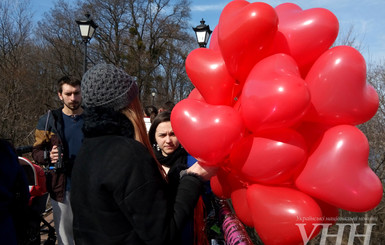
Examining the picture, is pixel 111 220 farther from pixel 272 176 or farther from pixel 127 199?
pixel 272 176

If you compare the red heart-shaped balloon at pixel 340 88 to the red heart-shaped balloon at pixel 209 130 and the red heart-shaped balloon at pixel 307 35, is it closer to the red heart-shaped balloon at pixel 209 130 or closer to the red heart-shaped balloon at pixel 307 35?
the red heart-shaped balloon at pixel 307 35

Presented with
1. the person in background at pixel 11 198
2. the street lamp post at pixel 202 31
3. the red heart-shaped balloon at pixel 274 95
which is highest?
the street lamp post at pixel 202 31

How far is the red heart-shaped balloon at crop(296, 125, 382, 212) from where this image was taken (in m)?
1.26

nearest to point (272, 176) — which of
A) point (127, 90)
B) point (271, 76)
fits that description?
point (271, 76)

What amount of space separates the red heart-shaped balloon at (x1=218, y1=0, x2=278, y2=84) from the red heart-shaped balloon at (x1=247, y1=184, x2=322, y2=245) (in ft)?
1.93

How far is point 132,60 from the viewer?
23109 millimetres

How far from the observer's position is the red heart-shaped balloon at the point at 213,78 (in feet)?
5.06

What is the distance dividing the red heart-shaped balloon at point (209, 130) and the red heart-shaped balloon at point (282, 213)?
0.28m

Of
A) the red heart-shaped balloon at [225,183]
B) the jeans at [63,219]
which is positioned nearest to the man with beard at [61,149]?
the jeans at [63,219]

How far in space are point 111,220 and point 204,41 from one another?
21.0ft

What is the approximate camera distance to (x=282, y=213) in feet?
4.31

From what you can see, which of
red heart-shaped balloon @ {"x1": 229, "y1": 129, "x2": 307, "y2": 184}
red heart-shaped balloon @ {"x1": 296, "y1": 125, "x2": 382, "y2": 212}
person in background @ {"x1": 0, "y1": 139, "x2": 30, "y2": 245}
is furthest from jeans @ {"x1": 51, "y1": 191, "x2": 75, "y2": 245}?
red heart-shaped balloon @ {"x1": 296, "y1": 125, "x2": 382, "y2": 212}

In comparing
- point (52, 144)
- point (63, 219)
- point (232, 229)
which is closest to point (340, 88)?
point (232, 229)

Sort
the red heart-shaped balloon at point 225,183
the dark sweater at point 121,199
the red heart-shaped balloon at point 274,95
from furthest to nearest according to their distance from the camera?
the red heart-shaped balloon at point 225,183, the red heart-shaped balloon at point 274,95, the dark sweater at point 121,199
